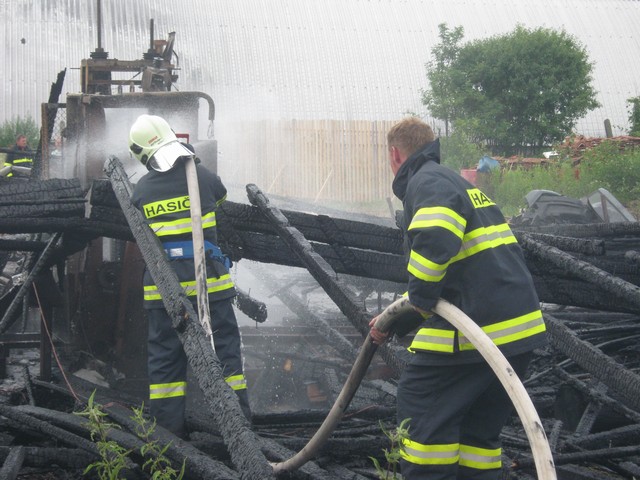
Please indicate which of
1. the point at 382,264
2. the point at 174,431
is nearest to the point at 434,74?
the point at 382,264

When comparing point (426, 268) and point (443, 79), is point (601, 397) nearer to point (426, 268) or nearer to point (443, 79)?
point (426, 268)

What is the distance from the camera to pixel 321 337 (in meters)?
8.05

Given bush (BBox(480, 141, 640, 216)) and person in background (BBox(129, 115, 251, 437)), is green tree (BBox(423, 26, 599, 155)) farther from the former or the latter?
person in background (BBox(129, 115, 251, 437))

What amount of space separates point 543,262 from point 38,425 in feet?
10.6

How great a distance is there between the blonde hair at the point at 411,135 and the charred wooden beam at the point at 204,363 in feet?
4.24

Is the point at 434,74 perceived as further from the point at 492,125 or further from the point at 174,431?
the point at 174,431

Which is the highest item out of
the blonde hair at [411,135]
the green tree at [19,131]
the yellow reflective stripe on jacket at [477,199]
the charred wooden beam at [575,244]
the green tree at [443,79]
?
the green tree at [443,79]

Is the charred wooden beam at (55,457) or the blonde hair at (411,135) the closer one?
the blonde hair at (411,135)

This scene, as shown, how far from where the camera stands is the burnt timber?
4.09 metres

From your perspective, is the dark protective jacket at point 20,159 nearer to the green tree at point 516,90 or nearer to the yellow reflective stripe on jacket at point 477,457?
the yellow reflective stripe on jacket at point 477,457

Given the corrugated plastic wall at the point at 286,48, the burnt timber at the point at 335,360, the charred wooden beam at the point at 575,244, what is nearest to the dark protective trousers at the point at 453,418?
the burnt timber at the point at 335,360

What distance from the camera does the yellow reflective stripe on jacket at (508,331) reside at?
3469 mm

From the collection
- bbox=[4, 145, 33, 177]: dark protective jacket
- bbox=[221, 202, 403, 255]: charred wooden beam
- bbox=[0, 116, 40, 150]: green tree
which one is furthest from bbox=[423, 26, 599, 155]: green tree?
bbox=[221, 202, 403, 255]: charred wooden beam

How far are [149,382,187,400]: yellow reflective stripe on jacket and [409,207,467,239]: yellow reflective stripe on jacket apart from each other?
A: 224 centimetres
